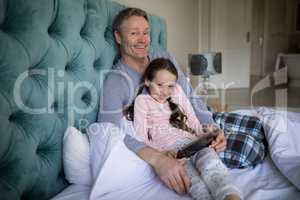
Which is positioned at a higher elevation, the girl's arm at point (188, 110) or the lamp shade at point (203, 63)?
the lamp shade at point (203, 63)

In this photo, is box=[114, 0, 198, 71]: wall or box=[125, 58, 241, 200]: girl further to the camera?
box=[114, 0, 198, 71]: wall

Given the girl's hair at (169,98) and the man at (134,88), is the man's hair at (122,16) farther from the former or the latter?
the girl's hair at (169,98)

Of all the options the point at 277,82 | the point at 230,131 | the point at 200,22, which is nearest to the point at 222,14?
the point at 200,22

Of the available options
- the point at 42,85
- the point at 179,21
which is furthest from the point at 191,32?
the point at 42,85

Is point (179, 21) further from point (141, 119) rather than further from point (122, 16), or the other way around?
point (141, 119)

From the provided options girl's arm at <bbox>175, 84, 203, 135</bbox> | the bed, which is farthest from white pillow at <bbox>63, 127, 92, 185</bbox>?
girl's arm at <bbox>175, 84, 203, 135</bbox>

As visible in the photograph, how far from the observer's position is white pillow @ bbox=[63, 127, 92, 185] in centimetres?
98

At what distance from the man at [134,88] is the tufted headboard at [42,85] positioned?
0.25 ft

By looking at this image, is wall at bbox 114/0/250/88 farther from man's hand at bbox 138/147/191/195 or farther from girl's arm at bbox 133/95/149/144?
man's hand at bbox 138/147/191/195

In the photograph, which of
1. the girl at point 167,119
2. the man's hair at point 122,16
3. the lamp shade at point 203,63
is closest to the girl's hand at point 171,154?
the girl at point 167,119

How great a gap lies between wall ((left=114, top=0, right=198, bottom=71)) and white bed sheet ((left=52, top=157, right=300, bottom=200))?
1.25 metres

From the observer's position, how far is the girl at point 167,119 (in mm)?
1055

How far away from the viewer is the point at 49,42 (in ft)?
2.88

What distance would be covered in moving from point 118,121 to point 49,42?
0.39m
